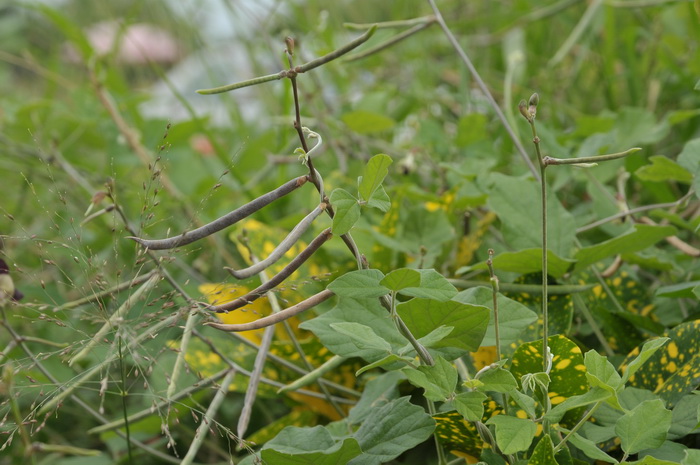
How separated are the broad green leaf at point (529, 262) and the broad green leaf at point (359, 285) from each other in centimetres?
16

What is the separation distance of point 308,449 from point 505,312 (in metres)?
0.17

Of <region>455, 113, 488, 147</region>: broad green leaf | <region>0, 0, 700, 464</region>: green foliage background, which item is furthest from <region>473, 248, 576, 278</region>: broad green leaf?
<region>455, 113, 488, 147</region>: broad green leaf

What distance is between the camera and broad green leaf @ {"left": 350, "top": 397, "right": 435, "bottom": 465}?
48 cm

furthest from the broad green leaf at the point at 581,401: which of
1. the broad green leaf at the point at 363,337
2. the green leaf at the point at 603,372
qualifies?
the broad green leaf at the point at 363,337

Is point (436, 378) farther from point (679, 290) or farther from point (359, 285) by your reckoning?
point (679, 290)

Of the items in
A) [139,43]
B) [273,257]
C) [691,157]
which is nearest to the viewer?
[273,257]

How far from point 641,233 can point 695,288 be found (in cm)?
8

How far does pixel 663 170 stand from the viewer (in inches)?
25.4

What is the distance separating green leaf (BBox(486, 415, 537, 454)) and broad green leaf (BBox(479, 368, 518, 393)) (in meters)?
0.02

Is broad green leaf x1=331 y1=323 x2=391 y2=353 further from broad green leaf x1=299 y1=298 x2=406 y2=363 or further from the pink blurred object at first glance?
the pink blurred object

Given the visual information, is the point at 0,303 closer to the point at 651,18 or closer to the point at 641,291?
the point at 641,291

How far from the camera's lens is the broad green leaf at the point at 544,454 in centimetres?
42

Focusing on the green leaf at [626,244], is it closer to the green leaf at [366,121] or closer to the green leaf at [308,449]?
the green leaf at [308,449]

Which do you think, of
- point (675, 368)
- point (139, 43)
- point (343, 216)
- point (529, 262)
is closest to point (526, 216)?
point (529, 262)
